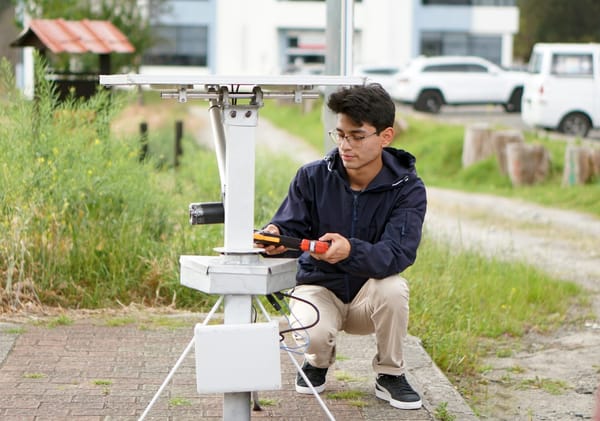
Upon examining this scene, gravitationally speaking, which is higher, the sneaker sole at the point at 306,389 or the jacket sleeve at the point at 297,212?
the jacket sleeve at the point at 297,212

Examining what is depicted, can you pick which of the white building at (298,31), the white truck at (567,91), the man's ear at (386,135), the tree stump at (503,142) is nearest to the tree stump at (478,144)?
the tree stump at (503,142)

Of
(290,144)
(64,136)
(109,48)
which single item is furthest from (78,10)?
(64,136)

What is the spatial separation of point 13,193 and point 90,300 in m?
0.73

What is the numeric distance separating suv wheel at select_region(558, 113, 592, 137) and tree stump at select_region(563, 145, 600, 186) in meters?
7.91

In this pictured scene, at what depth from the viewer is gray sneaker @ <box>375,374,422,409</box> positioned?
15.7 feet

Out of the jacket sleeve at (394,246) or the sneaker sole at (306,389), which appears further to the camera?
the sneaker sole at (306,389)

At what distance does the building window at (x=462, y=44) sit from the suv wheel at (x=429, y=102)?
86.5 ft

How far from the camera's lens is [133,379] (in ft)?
16.8

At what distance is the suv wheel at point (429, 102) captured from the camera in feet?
104

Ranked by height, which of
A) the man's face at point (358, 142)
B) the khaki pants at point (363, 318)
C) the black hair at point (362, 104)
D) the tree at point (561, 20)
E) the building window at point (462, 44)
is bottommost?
the khaki pants at point (363, 318)

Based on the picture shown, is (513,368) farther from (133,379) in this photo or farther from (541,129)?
(541,129)

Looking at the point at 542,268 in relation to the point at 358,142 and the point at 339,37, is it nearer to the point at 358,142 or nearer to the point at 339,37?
the point at 339,37

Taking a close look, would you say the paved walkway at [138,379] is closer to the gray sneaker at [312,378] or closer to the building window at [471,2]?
the gray sneaker at [312,378]

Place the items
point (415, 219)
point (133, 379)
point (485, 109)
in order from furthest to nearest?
1. point (485, 109)
2. point (133, 379)
3. point (415, 219)
